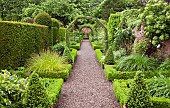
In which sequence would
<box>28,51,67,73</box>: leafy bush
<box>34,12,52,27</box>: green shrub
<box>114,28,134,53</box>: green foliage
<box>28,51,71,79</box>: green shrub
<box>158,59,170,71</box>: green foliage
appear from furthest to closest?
1. <box>34,12,52,27</box>: green shrub
2. <box>114,28,134,53</box>: green foliage
3. <box>28,51,67,73</box>: leafy bush
4. <box>158,59,170,71</box>: green foliage
5. <box>28,51,71,79</box>: green shrub

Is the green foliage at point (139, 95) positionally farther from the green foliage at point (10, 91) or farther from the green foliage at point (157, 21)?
the green foliage at point (157, 21)

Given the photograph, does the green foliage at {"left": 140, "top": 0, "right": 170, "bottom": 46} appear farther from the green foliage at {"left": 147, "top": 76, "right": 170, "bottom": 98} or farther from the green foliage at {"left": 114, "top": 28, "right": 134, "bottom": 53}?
the green foliage at {"left": 147, "top": 76, "right": 170, "bottom": 98}

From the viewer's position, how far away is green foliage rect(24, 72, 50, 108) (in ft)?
14.3

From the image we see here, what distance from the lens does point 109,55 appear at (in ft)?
34.3

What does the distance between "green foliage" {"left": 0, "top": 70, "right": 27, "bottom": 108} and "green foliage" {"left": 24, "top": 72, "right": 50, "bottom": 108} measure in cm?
21

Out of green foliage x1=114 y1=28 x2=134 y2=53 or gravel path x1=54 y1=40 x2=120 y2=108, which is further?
green foliage x1=114 y1=28 x2=134 y2=53

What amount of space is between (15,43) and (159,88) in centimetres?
516

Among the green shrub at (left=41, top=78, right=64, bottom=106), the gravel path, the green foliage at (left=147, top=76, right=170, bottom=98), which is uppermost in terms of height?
the green foliage at (left=147, top=76, right=170, bottom=98)

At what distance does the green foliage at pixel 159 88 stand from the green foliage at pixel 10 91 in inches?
124

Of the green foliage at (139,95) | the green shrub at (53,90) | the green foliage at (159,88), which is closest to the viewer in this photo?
the green foliage at (139,95)

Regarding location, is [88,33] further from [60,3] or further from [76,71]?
[76,71]

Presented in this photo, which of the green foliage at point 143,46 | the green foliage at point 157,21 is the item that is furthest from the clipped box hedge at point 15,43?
the green foliage at point 157,21

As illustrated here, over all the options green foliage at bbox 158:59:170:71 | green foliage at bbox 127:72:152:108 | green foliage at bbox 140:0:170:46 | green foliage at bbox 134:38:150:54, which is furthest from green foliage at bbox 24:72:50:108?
green foliage at bbox 134:38:150:54

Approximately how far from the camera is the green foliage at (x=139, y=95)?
4656mm
